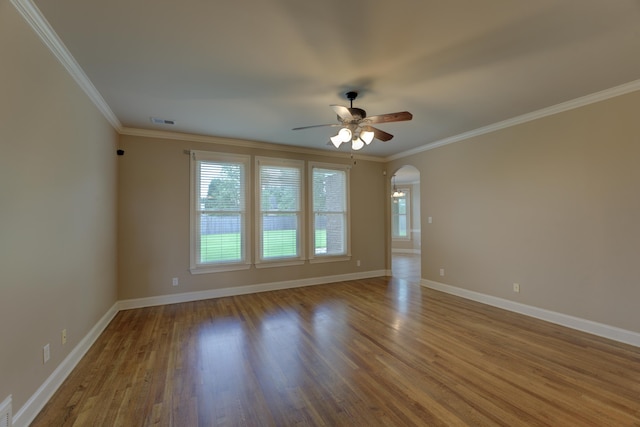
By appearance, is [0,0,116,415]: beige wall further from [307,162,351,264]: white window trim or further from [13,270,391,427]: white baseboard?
[307,162,351,264]: white window trim

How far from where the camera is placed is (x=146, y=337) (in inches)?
124

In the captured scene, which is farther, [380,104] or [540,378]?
[380,104]

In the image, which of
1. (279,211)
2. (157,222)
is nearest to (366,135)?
(279,211)

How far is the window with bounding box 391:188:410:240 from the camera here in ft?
35.2

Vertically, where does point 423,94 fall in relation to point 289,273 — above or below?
above

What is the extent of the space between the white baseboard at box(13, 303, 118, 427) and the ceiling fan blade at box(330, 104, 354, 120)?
3288mm

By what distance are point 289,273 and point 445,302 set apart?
111 inches

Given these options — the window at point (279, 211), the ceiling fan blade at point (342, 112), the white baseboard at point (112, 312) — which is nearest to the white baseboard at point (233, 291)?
the white baseboard at point (112, 312)

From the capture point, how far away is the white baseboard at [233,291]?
4.23m

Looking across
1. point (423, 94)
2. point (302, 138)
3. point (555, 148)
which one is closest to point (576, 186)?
point (555, 148)

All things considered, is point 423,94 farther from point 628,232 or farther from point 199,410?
point 199,410

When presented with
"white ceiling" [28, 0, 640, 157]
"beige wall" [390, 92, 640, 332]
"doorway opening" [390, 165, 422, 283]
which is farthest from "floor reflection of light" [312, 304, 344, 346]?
"doorway opening" [390, 165, 422, 283]

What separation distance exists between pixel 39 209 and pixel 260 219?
323cm

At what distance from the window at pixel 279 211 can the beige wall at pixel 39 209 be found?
2521mm
